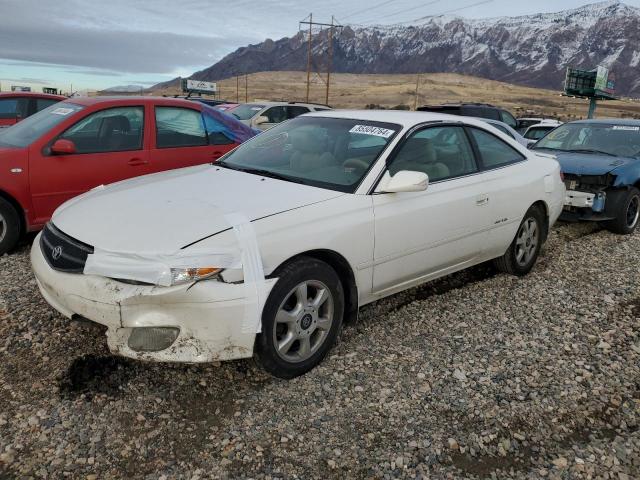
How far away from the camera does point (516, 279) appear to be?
543 cm

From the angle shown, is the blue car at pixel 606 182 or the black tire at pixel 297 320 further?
the blue car at pixel 606 182

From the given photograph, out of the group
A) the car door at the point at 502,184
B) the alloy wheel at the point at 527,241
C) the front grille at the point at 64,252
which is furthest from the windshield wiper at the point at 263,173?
the alloy wheel at the point at 527,241

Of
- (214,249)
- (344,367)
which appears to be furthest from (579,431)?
(214,249)

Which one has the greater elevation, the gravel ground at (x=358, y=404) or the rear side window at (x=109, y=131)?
the rear side window at (x=109, y=131)

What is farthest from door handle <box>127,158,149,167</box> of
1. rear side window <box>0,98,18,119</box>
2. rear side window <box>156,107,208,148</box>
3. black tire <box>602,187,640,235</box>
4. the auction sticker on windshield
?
black tire <box>602,187,640,235</box>

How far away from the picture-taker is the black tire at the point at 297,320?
3.19 m

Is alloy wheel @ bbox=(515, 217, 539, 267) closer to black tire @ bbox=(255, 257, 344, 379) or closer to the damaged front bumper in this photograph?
black tire @ bbox=(255, 257, 344, 379)

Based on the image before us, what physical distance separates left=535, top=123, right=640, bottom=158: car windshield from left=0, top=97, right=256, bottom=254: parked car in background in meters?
4.89

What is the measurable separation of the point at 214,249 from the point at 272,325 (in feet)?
1.80

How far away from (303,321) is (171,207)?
1048mm

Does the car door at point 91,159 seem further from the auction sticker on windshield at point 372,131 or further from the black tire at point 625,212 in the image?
the black tire at point 625,212

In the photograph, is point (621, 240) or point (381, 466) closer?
point (381, 466)

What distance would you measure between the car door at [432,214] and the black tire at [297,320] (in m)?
0.44

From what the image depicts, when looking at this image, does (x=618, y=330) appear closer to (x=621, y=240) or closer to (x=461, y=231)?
(x=461, y=231)
